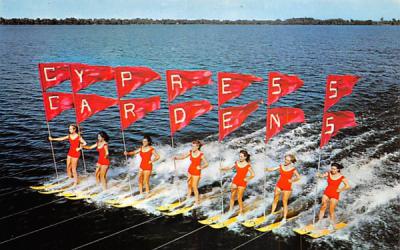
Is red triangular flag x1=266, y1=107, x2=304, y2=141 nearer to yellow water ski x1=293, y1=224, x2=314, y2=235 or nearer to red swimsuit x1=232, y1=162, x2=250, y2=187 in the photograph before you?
red swimsuit x1=232, y1=162, x2=250, y2=187

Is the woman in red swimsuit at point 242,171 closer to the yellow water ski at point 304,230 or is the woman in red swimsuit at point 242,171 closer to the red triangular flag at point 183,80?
the yellow water ski at point 304,230

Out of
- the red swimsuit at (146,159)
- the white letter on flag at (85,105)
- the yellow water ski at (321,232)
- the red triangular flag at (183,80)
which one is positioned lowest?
the yellow water ski at (321,232)

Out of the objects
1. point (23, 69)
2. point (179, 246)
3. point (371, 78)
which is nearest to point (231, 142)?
point (179, 246)

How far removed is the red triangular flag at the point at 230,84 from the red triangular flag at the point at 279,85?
444mm

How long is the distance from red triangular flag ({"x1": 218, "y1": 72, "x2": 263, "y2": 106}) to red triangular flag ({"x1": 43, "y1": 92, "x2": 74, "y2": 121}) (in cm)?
683

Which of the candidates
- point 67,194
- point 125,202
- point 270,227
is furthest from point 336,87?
point 67,194

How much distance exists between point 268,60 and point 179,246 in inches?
2158

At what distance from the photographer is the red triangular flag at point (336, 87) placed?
1173cm

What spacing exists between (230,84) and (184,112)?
1998 mm

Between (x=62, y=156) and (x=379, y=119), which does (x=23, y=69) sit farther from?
(x=379, y=119)

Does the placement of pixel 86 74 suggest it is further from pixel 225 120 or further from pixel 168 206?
pixel 168 206

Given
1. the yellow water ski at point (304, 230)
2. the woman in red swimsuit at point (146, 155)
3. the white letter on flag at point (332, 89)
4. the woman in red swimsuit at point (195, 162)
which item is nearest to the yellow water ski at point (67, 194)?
the woman in red swimsuit at point (146, 155)

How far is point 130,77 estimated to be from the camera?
13.3m

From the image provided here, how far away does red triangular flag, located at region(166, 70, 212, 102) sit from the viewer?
41.4ft
